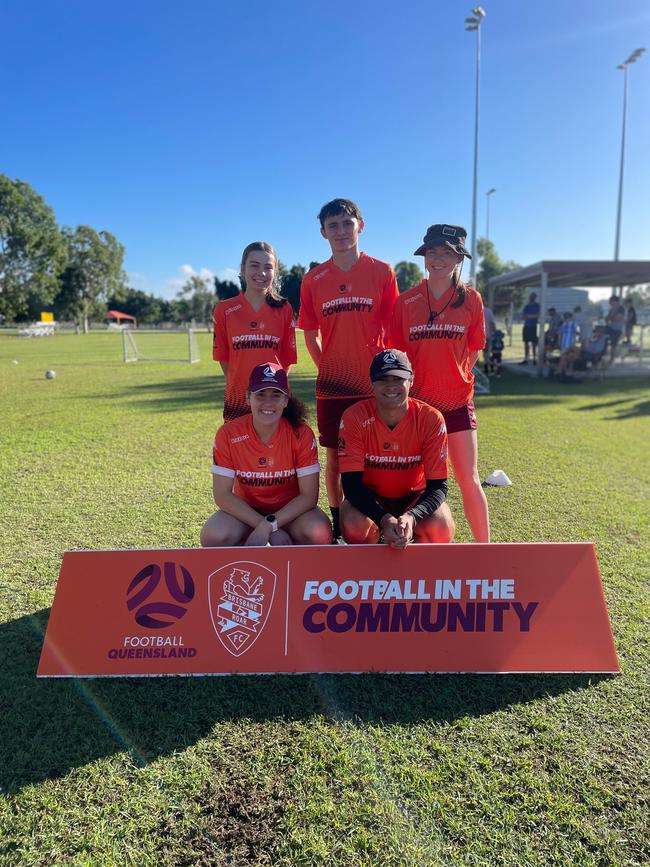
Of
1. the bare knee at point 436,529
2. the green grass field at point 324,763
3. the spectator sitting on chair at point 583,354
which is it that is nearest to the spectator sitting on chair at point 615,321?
the spectator sitting on chair at point 583,354

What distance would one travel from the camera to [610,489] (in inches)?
211

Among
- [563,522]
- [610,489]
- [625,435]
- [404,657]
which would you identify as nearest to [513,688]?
[404,657]

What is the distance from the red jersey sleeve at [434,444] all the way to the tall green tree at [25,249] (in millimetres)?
65457

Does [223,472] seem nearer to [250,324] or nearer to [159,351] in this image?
[250,324]

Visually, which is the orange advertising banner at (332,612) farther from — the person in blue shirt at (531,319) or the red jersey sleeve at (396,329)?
the person in blue shirt at (531,319)

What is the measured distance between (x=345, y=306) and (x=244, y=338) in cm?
75

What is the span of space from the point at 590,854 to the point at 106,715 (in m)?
1.89

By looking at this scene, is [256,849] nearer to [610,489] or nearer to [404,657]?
[404,657]

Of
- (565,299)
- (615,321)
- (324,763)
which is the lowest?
(324,763)

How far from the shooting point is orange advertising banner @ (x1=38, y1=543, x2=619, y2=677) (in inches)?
100

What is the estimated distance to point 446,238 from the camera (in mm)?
3135

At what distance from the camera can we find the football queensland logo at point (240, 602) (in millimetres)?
2582

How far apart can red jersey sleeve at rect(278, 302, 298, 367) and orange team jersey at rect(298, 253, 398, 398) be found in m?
0.32

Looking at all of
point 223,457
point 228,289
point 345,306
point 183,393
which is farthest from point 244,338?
point 228,289
